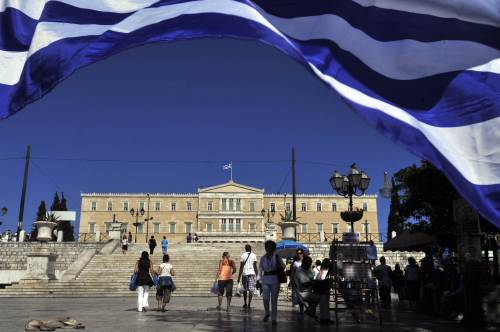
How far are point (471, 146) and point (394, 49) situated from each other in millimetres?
912

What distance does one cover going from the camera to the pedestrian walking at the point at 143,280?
10672 millimetres

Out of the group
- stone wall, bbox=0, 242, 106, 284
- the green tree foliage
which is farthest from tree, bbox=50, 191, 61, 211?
the green tree foliage

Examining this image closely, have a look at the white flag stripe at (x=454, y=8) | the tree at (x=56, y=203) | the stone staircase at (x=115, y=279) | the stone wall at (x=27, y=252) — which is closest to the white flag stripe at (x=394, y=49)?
the white flag stripe at (x=454, y=8)

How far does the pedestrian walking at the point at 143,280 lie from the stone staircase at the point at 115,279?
8.03m

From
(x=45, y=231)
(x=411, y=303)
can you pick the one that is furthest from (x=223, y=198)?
(x=411, y=303)

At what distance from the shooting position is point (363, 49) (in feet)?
12.5

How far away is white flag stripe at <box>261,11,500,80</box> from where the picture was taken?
3.59m

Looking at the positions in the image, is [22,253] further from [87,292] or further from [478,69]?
[478,69]

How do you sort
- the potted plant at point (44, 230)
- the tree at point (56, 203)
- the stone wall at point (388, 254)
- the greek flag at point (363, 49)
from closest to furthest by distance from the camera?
the greek flag at point (363, 49) < the potted plant at point (44, 230) < the stone wall at point (388, 254) < the tree at point (56, 203)

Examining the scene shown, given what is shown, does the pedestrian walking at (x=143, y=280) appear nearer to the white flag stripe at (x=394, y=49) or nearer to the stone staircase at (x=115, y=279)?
the white flag stripe at (x=394, y=49)

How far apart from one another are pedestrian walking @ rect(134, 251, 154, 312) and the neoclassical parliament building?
75285 millimetres

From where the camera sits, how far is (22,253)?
98.5ft

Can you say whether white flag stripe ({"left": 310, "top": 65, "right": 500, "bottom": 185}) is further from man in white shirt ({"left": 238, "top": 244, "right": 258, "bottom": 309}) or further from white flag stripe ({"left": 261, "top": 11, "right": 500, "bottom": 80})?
man in white shirt ({"left": 238, "top": 244, "right": 258, "bottom": 309})

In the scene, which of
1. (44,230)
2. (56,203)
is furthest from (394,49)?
(56,203)
